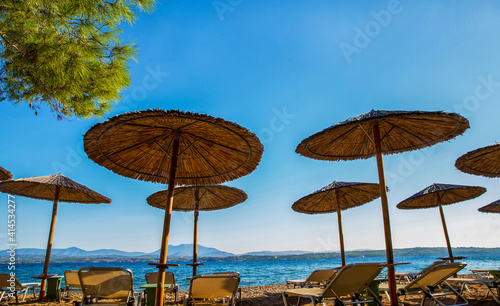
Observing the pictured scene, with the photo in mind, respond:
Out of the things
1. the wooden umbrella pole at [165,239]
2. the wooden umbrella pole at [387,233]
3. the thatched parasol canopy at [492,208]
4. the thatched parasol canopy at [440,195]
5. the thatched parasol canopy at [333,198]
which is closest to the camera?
the wooden umbrella pole at [165,239]

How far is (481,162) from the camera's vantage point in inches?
Answer: 243

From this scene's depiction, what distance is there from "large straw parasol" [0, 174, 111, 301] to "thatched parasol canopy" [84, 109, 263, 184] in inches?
119

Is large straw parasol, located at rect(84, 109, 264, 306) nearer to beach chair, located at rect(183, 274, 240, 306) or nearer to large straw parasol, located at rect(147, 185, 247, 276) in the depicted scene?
beach chair, located at rect(183, 274, 240, 306)

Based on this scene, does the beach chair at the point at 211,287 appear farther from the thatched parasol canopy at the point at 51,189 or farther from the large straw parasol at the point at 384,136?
the thatched parasol canopy at the point at 51,189

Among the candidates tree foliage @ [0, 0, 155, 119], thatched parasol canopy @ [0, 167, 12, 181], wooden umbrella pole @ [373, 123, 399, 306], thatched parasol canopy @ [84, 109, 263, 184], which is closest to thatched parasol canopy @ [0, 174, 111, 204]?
thatched parasol canopy @ [0, 167, 12, 181]

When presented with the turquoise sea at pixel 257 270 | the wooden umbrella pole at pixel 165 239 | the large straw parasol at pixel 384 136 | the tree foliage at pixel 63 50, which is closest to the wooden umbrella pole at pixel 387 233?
the large straw parasol at pixel 384 136

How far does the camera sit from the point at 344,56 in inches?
243

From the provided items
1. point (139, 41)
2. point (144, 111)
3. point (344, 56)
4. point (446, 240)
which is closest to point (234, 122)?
point (144, 111)

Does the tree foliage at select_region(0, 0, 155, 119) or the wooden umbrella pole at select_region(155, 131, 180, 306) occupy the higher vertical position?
the tree foliage at select_region(0, 0, 155, 119)

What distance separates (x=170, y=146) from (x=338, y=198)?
196 inches

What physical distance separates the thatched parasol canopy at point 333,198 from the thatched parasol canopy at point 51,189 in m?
5.55

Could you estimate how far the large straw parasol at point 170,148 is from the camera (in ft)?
9.21

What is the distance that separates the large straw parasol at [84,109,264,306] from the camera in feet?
9.21

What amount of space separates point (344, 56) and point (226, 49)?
10.2 feet
